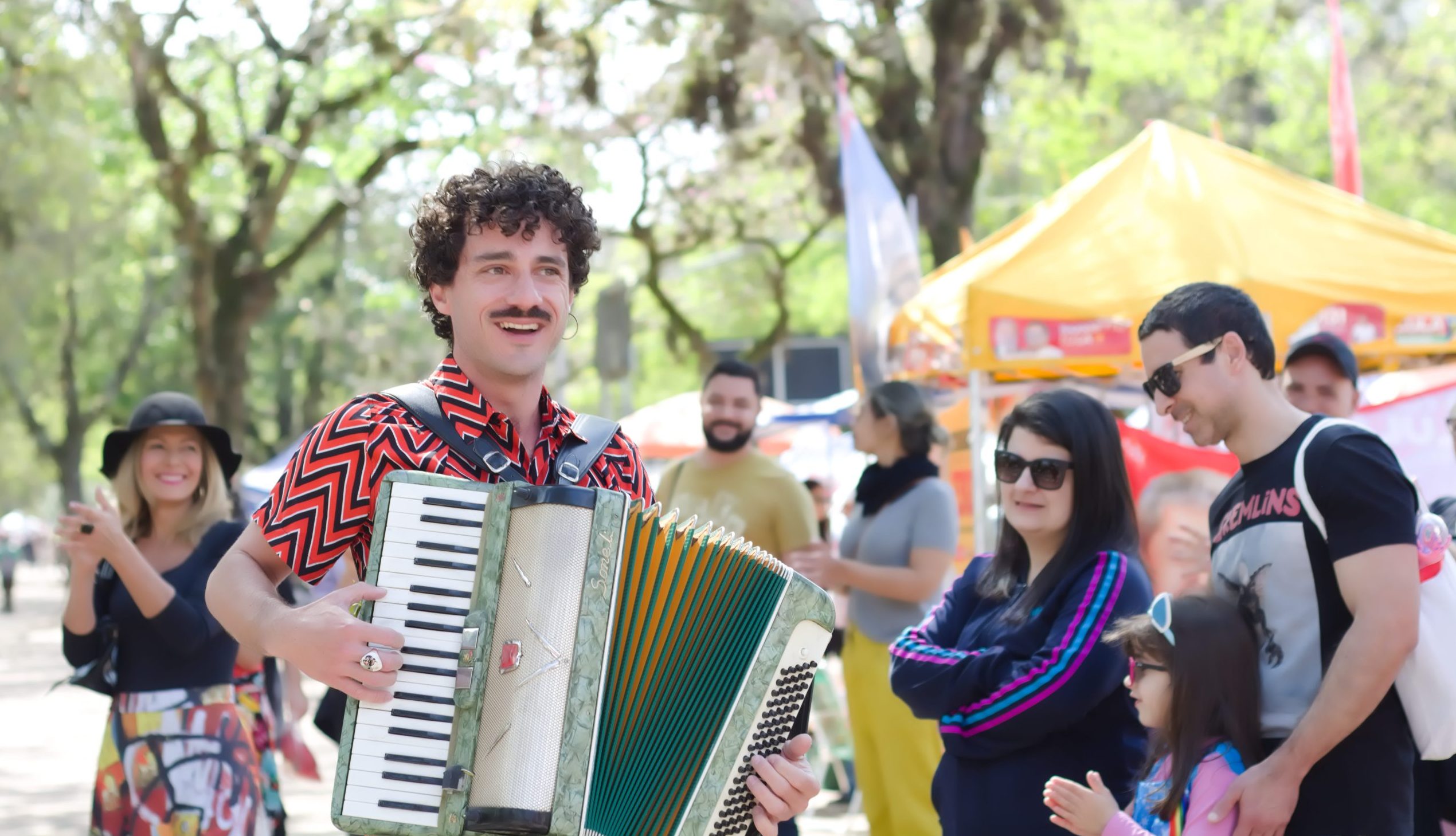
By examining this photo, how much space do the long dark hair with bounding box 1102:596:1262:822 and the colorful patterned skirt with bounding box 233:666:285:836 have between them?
327 cm

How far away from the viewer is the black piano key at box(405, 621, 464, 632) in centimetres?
250

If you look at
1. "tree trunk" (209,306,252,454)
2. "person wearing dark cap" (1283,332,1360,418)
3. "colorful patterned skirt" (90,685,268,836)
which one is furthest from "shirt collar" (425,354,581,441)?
"tree trunk" (209,306,252,454)

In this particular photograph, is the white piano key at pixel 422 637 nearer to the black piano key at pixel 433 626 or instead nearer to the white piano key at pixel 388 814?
the black piano key at pixel 433 626

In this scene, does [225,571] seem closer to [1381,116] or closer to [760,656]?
[760,656]

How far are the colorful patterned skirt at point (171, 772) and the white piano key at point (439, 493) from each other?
3152 millimetres

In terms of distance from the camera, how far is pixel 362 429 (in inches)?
109

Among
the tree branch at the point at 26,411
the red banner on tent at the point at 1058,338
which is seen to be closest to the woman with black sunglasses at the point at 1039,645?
the red banner on tent at the point at 1058,338

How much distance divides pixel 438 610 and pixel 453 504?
0.17 meters

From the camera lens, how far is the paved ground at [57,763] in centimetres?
919

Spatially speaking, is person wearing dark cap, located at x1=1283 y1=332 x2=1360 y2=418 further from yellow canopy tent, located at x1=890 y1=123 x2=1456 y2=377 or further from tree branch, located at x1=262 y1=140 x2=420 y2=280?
tree branch, located at x1=262 y1=140 x2=420 y2=280

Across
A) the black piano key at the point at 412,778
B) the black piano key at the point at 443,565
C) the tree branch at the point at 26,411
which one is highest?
the tree branch at the point at 26,411

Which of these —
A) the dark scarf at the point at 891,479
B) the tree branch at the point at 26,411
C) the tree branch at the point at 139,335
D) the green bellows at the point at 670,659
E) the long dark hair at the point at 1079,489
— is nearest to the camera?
the green bellows at the point at 670,659

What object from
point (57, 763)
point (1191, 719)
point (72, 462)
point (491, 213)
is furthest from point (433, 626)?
point (72, 462)

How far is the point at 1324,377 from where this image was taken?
5801 mm
